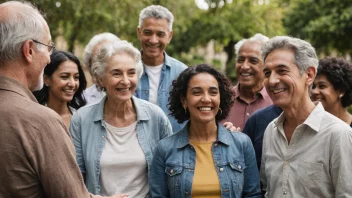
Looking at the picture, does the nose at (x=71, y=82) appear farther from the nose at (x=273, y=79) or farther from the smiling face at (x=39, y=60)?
the smiling face at (x=39, y=60)

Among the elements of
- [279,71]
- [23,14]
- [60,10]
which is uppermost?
[60,10]

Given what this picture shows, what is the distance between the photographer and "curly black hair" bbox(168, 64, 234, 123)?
4.48 m

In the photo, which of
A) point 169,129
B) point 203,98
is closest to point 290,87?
point 203,98

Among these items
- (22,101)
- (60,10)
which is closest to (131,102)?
(22,101)

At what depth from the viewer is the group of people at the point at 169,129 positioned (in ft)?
9.07

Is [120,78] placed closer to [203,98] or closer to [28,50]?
[203,98]

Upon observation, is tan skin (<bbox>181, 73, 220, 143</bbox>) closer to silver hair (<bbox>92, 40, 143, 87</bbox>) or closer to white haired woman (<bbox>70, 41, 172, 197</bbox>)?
white haired woman (<bbox>70, 41, 172, 197</bbox>)

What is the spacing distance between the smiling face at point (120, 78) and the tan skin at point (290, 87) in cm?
139

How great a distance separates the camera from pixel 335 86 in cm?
530

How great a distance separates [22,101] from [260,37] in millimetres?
3714

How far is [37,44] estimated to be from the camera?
2922 mm

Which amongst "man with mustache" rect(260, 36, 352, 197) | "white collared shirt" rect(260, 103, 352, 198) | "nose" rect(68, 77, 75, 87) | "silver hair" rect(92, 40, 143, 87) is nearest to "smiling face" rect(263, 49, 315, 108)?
"man with mustache" rect(260, 36, 352, 197)

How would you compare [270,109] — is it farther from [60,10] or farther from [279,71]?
[60,10]

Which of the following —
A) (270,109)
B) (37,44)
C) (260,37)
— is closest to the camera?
(37,44)
